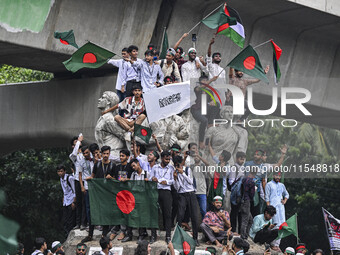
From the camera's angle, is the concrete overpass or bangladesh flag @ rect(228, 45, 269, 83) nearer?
bangladesh flag @ rect(228, 45, 269, 83)

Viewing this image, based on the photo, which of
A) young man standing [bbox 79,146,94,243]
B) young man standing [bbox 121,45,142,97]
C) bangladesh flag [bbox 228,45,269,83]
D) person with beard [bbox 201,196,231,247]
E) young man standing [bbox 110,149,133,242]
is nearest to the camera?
young man standing [bbox 110,149,133,242]

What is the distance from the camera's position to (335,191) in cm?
2989

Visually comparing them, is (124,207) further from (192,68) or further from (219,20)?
(219,20)

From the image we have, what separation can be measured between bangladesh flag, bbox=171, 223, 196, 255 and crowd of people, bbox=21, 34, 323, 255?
1448mm

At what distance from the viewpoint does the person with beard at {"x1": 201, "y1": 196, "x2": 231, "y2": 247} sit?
15.1 meters

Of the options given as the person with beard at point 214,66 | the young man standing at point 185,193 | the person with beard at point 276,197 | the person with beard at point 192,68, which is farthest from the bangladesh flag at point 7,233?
the person with beard at point 214,66

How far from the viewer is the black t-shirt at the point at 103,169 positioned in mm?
14914

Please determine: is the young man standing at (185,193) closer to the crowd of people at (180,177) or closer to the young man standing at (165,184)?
the crowd of people at (180,177)

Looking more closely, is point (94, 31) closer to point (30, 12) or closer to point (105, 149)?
point (30, 12)

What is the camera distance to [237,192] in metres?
16.1

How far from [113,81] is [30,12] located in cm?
322

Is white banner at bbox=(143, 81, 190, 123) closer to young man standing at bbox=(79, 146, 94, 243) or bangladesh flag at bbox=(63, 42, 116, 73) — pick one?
bangladesh flag at bbox=(63, 42, 116, 73)

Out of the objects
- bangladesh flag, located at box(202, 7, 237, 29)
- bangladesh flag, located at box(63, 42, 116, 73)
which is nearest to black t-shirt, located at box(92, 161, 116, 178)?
bangladesh flag, located at box(63, 42, 116, 73)

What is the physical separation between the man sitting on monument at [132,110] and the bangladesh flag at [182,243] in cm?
370
